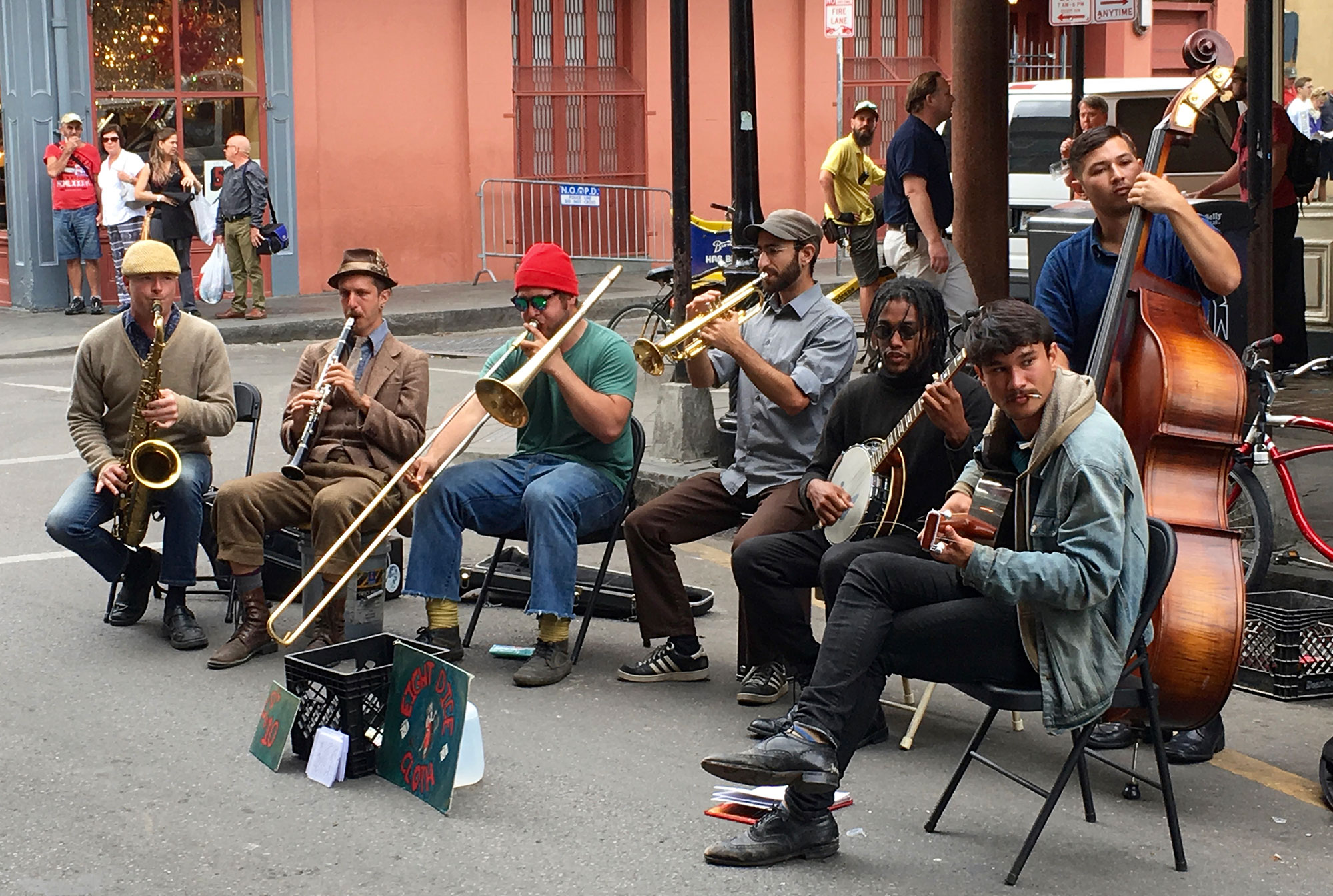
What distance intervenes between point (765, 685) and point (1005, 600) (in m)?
1.61

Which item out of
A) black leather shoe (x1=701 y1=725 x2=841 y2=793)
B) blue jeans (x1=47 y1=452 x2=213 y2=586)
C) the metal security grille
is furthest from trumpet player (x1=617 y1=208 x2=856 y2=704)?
the metal security grille

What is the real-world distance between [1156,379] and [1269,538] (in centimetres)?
184

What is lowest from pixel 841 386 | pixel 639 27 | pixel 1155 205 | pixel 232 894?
pixel 232 894

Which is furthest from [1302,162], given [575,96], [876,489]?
[575,96]

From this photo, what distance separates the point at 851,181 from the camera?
12.4 metres

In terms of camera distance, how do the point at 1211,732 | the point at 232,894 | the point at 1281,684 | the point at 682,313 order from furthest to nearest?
the point at 682,313 < the point at 1281,684 < the point at 1211,732 < the point at 232,894

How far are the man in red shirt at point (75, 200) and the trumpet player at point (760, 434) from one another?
35.5ft

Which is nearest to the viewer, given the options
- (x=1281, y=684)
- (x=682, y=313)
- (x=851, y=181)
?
(x=1281, y=684)

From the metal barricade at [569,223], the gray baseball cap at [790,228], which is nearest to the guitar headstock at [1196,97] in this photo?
the gray baseball cap at [790,228]

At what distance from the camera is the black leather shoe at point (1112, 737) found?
16.4 feet

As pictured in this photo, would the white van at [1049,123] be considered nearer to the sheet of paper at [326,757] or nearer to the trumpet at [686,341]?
the trumpet at [686,341]

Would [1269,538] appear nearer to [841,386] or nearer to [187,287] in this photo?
[841,386]

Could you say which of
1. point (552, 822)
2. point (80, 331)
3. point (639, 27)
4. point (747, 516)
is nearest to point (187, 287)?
point (80, 331)

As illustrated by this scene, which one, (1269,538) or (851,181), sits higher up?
(851,181)
